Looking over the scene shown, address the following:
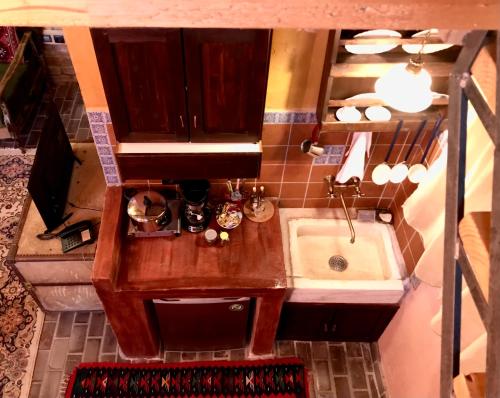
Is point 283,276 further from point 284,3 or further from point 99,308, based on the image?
point 284,3

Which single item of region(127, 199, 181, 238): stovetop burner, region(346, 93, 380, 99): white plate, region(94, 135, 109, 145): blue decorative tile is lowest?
region(127, 199, 181, 238): stovetop burner

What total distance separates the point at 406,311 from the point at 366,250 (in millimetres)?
463

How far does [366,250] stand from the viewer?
3.25 meters

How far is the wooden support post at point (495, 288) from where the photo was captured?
1024mm

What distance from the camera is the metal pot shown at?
2797 millimetres

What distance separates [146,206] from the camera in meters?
2.83

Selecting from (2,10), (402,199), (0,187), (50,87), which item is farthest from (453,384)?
(50,87)

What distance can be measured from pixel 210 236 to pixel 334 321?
3.60 feet

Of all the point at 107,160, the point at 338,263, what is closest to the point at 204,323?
the point at 338,263

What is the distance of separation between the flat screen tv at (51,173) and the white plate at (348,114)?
1.77 meters

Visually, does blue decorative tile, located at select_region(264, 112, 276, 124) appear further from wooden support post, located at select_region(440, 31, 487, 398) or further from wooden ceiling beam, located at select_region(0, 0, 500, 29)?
wooden ceiling beam, located at select_region(0, 0, 500, 29)

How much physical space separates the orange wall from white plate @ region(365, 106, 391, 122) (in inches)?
52.2

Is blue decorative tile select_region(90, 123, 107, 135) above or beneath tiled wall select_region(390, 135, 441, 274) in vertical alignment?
above

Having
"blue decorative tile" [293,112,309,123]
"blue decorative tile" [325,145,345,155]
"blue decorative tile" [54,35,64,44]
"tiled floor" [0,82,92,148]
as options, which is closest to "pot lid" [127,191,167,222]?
"blue decorative tile" [293,112,309,123]
